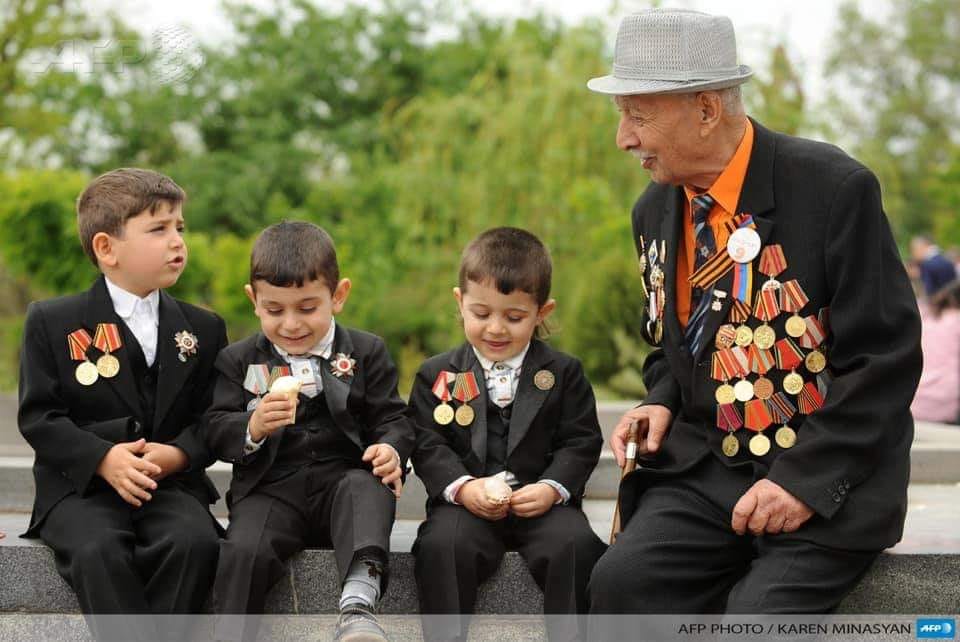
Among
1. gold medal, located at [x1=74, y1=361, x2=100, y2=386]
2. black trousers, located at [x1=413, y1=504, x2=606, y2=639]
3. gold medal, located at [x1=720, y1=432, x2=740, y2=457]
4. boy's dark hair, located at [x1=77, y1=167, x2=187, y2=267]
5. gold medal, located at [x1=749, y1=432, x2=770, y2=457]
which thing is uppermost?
boy's dark hair, located at [x1=77, y1=167, x2=187, y2=267]

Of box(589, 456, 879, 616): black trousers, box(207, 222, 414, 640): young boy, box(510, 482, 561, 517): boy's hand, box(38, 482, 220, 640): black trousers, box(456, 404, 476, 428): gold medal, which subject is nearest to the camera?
box(589, 456, 879, 616): black trousers

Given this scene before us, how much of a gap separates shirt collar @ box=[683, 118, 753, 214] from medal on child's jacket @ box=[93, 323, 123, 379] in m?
1.90

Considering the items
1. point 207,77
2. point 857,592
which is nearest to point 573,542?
point 857,592

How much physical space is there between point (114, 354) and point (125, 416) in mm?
198

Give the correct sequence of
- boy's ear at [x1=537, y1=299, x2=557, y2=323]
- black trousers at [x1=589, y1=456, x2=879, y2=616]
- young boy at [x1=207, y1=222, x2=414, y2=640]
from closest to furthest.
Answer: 1. black trousers at [x1=589, y1=456, x2=879, y2=616]
2. young boy at [x1=207, y1=222, x2=414, y2=640]
3. boy's ear at [x1=537, y1=299, x2=557, y2=323]

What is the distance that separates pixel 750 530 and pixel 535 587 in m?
0.73

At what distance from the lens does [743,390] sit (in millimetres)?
3670

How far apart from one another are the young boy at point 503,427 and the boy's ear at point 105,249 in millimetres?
1052

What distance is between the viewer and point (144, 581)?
3.84m

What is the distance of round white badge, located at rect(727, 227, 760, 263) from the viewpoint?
12.0ft

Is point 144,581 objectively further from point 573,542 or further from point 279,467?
point 573,542

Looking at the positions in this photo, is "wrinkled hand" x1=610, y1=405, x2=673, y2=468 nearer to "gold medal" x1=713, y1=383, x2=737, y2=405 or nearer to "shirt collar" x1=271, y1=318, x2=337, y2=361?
"gold medal" x1=713, y1=383, x2=737, y2=405

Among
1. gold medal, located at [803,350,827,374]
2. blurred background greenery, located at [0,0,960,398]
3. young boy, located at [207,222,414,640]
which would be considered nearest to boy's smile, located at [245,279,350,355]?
young boy, located at [207,222,414,640]

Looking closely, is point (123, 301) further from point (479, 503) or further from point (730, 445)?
point (730, 445)
